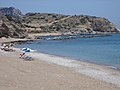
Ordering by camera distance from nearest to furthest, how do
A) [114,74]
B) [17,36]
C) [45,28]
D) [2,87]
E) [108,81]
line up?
[2,87] → [108,81] → [114,74] → [17,36] → [45,28]

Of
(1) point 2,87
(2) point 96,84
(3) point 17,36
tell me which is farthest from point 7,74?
(3) point 17,36

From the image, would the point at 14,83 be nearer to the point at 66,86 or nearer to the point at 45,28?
the point at 66,86

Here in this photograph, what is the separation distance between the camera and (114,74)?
2239cm

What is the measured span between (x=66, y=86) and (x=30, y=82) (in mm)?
2123

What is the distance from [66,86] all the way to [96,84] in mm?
2210

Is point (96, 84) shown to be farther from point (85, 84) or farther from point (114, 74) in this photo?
point (114, 74)

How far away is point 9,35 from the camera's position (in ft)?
328

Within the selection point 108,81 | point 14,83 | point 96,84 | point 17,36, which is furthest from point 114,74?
point 17,36

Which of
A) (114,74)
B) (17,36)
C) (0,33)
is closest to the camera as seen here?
(114,74)

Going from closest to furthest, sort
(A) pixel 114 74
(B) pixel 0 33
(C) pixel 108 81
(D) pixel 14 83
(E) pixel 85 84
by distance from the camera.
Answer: (D) pixel 14 83
(E) pixel 85 84
(C) pixel 108 81
(A) pixel 114 74
(B) pixel 0 33

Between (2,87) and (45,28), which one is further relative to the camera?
(45,28)

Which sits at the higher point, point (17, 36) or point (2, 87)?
point (2, 87)

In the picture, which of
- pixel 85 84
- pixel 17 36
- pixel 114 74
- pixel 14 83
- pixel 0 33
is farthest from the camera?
pixel 17 36

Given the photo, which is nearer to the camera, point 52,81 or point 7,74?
point 52,81
